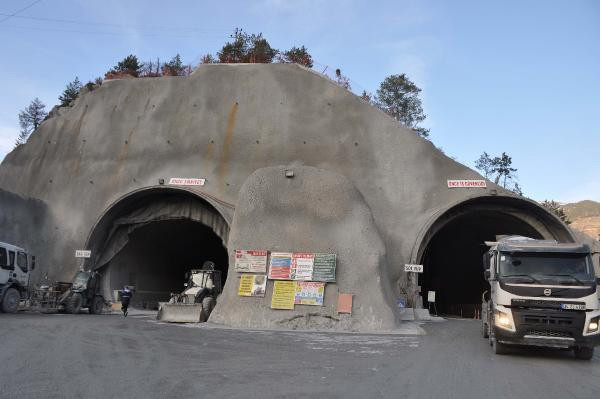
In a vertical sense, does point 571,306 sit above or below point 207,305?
above

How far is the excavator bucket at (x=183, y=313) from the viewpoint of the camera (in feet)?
75.0

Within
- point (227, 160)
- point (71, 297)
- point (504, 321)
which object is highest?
point (227, 160)

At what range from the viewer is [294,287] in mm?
22484

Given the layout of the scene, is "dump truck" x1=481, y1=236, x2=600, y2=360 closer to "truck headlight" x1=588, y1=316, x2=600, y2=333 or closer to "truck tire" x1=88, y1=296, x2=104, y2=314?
"truck headlight" x1=588, y1=316, x2=600, y2=333

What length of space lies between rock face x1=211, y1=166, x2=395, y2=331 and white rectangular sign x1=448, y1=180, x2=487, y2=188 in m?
9.48

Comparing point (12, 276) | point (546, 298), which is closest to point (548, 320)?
point (546, 298)

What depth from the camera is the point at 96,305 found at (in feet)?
91.5

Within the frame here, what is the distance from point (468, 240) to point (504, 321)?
28.2m

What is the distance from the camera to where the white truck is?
2259cm

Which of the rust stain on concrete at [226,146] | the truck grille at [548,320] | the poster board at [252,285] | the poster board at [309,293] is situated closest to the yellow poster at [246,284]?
the poster board at [252,285]

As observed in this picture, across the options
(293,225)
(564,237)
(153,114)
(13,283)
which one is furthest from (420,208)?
(13,283)

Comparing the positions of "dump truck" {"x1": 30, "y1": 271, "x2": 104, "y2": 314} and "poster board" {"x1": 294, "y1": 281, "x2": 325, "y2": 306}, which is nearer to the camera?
"poster board" {"x1": 294, "y1": 281, "x2": 325, "y2": 306}

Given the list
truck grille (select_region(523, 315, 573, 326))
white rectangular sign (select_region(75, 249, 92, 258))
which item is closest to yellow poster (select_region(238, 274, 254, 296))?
truck grille (select_region(523, 315, 573, 326))

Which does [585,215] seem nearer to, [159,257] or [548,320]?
[159,257]
